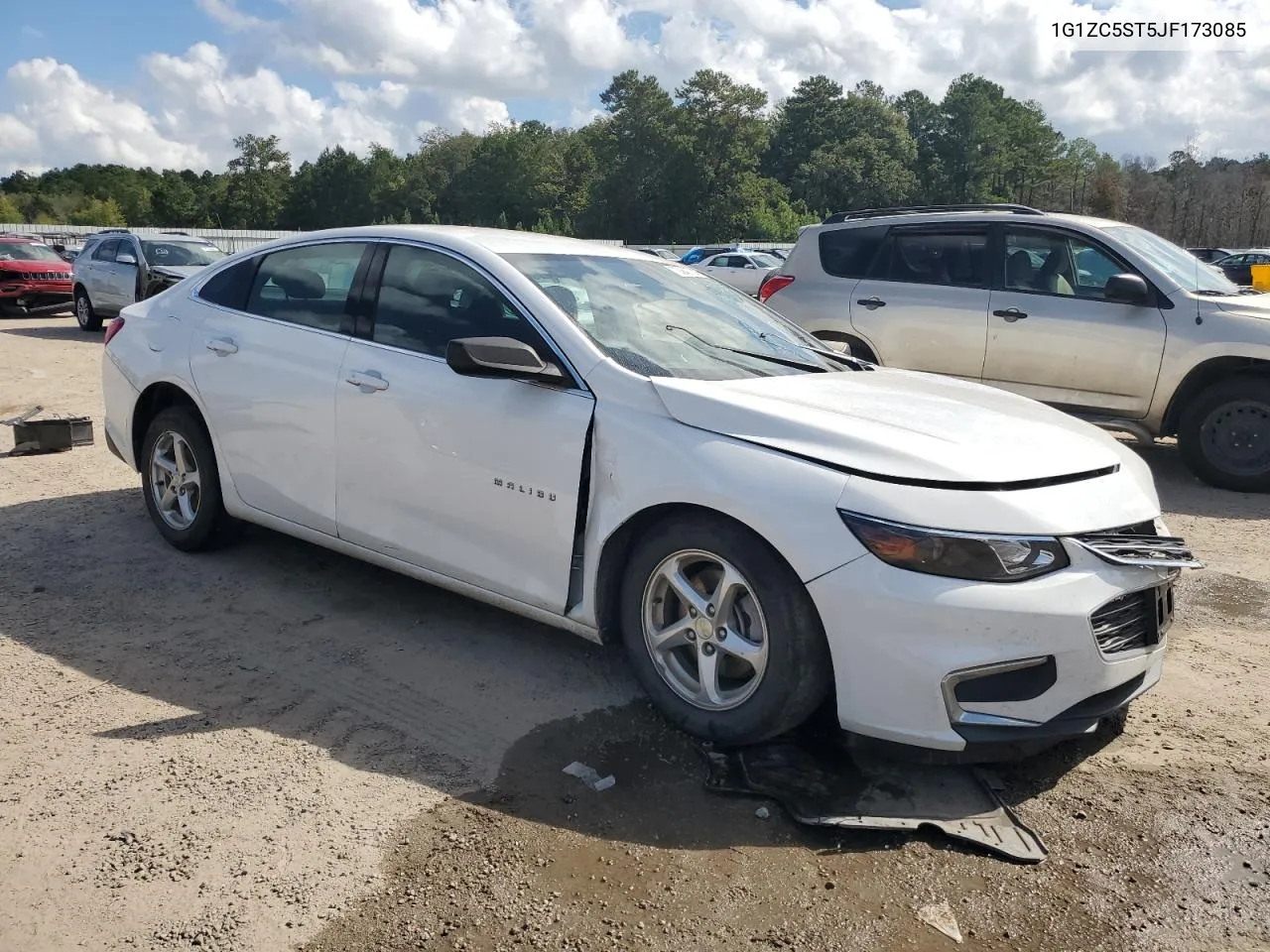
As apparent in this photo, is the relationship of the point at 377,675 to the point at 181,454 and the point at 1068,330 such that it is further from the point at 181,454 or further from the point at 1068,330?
the point at 1068,330

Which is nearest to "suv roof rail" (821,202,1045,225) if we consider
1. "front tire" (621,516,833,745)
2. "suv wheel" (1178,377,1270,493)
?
"suv wheel" (1178,377,1270,493)

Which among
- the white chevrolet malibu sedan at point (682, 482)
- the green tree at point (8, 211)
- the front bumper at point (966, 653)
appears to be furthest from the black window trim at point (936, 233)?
the green tree at point (8, 211)

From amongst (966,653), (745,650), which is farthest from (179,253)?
(966,653)

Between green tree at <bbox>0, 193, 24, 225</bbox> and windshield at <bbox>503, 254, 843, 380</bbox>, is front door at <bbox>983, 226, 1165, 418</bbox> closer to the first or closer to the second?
windshield at <bbox>503, 254, 843, 380</bbox>

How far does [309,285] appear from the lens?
4.90 metres

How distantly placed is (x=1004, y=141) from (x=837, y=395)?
10528 centimetres

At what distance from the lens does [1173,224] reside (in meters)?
48.2

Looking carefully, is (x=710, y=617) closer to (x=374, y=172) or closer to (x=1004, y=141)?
(x=374, y=172)

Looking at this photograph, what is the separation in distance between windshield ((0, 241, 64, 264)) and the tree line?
52239 mm

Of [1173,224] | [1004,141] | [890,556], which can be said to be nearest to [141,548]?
[890,556]

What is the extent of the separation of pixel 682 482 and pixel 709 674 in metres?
0.64

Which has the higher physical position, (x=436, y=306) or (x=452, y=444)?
(x=436, y=306)

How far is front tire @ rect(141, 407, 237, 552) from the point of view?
5223 mm

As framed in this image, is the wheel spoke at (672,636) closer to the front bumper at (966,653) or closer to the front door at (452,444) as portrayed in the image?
the front door at (452,444)
